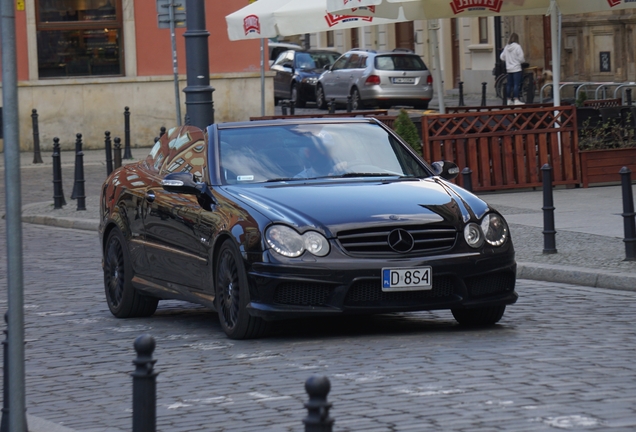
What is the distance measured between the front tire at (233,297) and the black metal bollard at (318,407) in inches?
162

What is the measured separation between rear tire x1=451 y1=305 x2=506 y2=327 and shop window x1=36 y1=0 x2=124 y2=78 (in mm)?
21457

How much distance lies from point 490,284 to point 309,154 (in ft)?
5.42

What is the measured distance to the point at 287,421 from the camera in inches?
239

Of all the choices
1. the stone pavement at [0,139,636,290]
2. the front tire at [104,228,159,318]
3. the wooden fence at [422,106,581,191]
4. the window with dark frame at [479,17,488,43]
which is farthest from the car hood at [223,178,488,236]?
the window with dark frame at [479,17,488,43]

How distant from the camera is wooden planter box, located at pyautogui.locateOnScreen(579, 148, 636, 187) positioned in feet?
58.5

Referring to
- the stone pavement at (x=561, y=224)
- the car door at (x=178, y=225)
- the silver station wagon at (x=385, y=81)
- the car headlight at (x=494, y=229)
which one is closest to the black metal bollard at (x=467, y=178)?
the stone pavement at (x=561, y=224)

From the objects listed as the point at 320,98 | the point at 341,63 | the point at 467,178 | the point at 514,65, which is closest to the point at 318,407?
the point at 467,178

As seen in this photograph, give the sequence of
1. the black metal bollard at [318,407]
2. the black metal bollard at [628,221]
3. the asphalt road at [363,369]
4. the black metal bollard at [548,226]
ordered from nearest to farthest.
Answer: the black metal bollard at [318,407], the asphalt road at [363,369], the black metal bollard at [628,221], the black metal bollard at [548,226]

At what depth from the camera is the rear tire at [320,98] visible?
38.8 metres

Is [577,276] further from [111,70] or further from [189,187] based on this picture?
[111,70]

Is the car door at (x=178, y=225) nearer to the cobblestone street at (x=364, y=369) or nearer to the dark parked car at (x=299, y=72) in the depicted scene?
the cobblestone street at (x=364, y=369)

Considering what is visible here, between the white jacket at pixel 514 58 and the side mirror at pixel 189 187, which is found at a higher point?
the white jacket at pixel 514 58

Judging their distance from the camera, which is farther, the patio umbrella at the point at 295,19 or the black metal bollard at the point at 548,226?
the patio umbrella at the point at 295,19

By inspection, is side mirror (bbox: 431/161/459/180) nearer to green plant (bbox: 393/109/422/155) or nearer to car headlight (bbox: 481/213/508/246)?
car headlight (bbox: 481/213/508/246)
